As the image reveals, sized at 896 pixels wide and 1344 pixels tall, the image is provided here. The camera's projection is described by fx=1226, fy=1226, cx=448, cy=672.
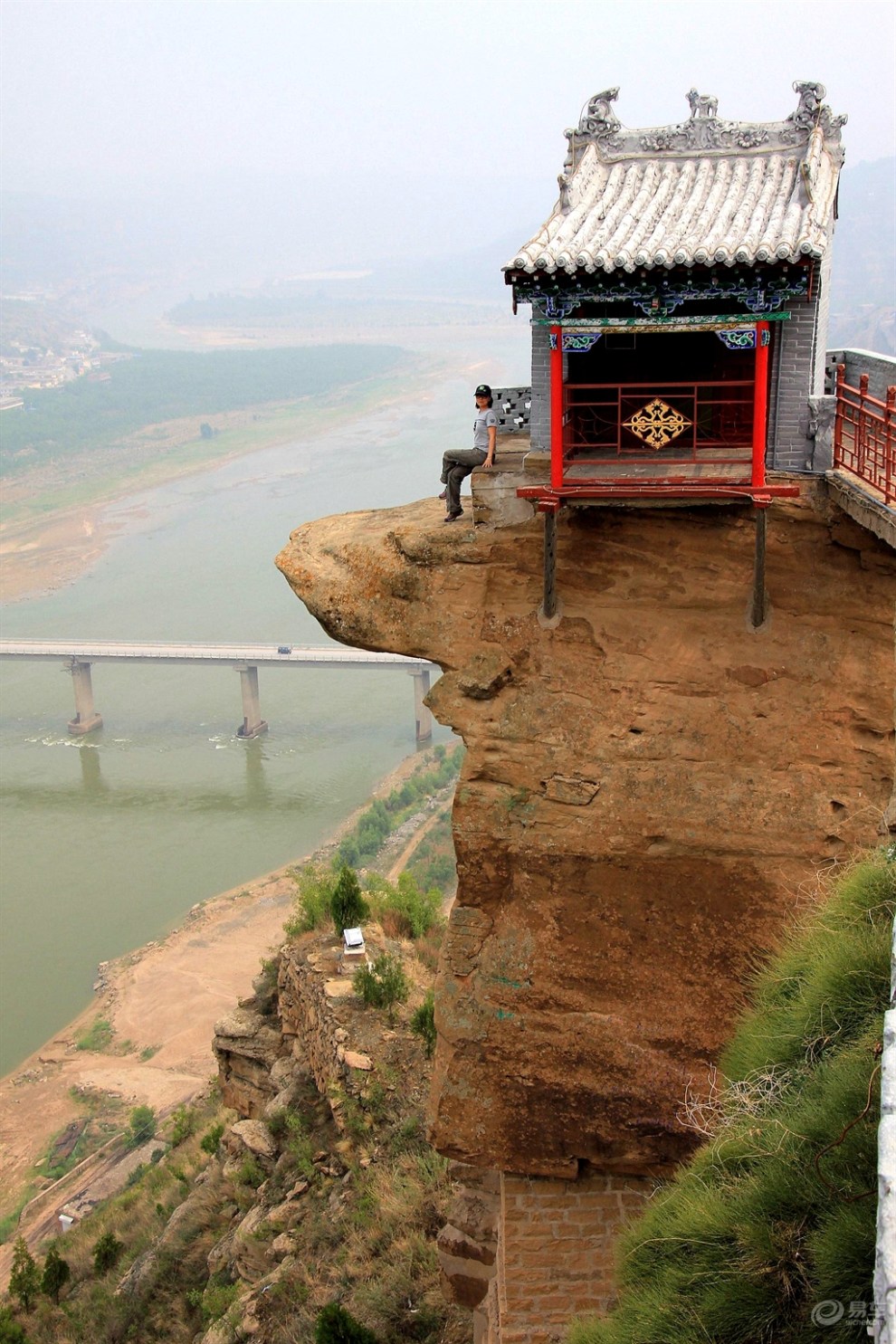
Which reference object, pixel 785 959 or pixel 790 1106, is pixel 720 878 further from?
pixel 790 1106

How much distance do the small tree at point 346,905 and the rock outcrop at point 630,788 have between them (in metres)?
7.18

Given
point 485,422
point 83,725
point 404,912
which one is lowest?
point 83,725

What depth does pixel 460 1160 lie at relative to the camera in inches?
454

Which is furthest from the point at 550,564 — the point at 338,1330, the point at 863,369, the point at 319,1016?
the point at 319,1016

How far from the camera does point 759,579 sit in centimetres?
1050

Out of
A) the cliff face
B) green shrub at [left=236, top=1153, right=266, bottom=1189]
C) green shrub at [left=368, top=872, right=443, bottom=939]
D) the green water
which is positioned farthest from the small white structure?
the green water

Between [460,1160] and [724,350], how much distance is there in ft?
26.3

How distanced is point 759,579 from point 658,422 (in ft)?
5.38

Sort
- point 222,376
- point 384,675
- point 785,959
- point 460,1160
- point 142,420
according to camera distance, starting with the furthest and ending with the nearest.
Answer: point 222,376, point 142,420, point 384,675, point 460,1160, point 785,959

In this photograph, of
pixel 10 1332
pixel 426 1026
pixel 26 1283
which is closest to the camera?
pixel 426 1026

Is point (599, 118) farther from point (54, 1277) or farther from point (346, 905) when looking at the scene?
point (54, 1277)

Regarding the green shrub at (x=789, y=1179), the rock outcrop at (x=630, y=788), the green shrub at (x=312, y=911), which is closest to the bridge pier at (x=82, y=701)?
the green shrub at (x=312, y=911)

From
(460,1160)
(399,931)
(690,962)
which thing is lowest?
(399,931)

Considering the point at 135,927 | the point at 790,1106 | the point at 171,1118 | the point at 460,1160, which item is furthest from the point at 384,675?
the point at 790,1106
